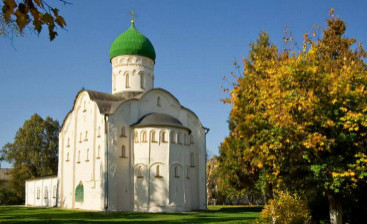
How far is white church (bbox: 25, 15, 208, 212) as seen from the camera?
25312 millimetres

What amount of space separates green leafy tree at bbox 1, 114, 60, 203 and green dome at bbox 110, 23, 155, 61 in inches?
801

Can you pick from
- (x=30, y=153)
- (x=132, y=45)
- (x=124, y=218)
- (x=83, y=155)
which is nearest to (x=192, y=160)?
(x=83, y=155)

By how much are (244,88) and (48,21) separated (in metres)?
9.36

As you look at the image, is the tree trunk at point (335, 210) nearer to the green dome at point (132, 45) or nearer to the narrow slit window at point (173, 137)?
the narrow slit window at point (173, 137)

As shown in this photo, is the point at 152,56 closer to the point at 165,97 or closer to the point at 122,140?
the point at 165,97

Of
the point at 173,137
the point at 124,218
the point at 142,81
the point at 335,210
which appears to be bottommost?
the point at 124,218

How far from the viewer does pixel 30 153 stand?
4525cm

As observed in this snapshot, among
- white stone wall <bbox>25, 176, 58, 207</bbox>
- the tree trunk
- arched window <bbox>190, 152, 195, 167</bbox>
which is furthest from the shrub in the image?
white stone wall <bbox>25, 176, 58, 207</bbox>

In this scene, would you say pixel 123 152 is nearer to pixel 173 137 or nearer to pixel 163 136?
pixel 163 136

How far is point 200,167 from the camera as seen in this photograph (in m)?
29.8

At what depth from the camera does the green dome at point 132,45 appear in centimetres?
3016

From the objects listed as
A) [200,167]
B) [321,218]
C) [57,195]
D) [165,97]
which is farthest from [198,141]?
[321,218]

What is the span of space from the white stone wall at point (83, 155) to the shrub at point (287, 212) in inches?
571

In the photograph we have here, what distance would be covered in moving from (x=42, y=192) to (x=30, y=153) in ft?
35.2
